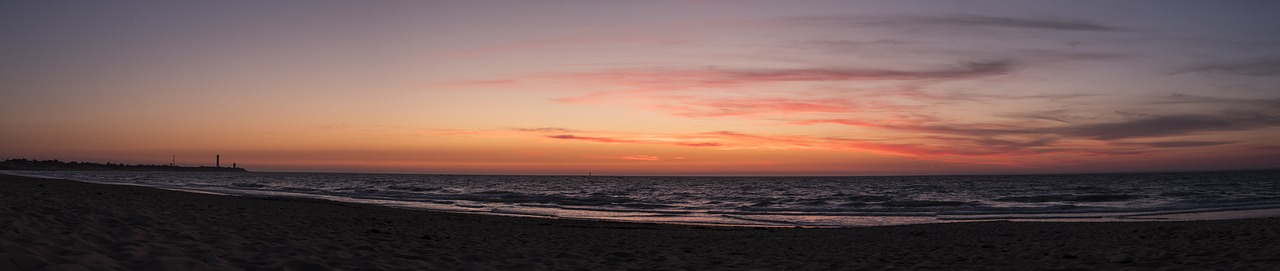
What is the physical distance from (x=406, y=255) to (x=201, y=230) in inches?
120

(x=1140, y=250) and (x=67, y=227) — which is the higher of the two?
(x=67, y=227)

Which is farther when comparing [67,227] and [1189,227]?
[1189,227]

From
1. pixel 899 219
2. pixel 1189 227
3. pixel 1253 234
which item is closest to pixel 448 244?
pixel 1253 234

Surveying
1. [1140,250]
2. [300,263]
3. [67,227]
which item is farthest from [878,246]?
[67,227]

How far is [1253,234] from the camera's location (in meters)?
13.7

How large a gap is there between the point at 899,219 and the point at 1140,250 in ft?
53.8

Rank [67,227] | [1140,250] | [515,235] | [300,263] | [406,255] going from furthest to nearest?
[515,235] < [1140,250] < [406,255] < [67,227] < [300,263]

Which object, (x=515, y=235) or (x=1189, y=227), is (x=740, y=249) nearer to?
(x=515, y=235)

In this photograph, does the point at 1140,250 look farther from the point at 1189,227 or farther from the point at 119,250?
the point at 119,250

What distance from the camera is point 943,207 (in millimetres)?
36875

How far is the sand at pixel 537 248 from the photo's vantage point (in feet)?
24.1

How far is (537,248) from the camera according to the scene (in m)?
12.4

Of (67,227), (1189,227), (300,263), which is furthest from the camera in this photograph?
(1189,227)

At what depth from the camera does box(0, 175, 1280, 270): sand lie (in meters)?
7.36
